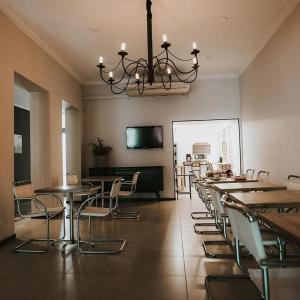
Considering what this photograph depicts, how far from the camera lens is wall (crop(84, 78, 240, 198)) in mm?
7383

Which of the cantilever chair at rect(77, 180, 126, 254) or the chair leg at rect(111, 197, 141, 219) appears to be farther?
the chair leg at rect(111, 197, 141, 219)

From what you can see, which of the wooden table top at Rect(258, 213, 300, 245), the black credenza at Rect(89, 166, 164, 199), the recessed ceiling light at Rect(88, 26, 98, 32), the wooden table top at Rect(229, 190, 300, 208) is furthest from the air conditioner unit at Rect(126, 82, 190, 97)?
the wooden table top at Rect(258, 213, 300, 245)

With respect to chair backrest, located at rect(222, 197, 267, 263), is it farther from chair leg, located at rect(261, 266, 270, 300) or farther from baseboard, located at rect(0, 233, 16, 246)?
baseboard, located at rect(0, 233, 16, 246)

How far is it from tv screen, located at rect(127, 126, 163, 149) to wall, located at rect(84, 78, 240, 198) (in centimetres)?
17

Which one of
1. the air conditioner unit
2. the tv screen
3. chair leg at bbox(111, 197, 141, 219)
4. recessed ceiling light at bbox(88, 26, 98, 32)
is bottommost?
chair leg at bbox(111, 197, 141, 219)

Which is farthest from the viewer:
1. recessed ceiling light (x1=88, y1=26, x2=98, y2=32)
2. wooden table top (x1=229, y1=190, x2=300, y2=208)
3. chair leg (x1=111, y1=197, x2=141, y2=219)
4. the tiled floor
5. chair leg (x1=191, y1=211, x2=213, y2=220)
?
chair leg (x1=111, y1=197, x2=141, y2=219)

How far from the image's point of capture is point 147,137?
742 cm

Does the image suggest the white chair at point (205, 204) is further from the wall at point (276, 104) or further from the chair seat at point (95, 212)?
the wall at point (276, 104)

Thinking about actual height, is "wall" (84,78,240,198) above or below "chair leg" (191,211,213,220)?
above

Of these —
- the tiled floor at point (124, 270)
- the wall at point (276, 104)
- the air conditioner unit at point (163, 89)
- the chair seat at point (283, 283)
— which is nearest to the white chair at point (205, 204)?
the tiled floor at point (124, 270)

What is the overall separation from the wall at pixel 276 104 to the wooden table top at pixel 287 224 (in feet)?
8.91

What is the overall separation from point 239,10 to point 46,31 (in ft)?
10.2

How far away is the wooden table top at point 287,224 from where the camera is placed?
4.13 feet

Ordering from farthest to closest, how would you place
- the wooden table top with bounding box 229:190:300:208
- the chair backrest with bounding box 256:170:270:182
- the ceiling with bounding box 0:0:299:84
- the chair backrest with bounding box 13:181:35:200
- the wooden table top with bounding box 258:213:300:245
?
the chair backrest with bounding box 256:170:270:182, the ceiling with bounding box 0:0:299:84, the chair backrest with bounding box 13:181:35:200, the wooden table top with bounding box 229:190:300:208, the wooden table top with bounding box 258:213:300:245
